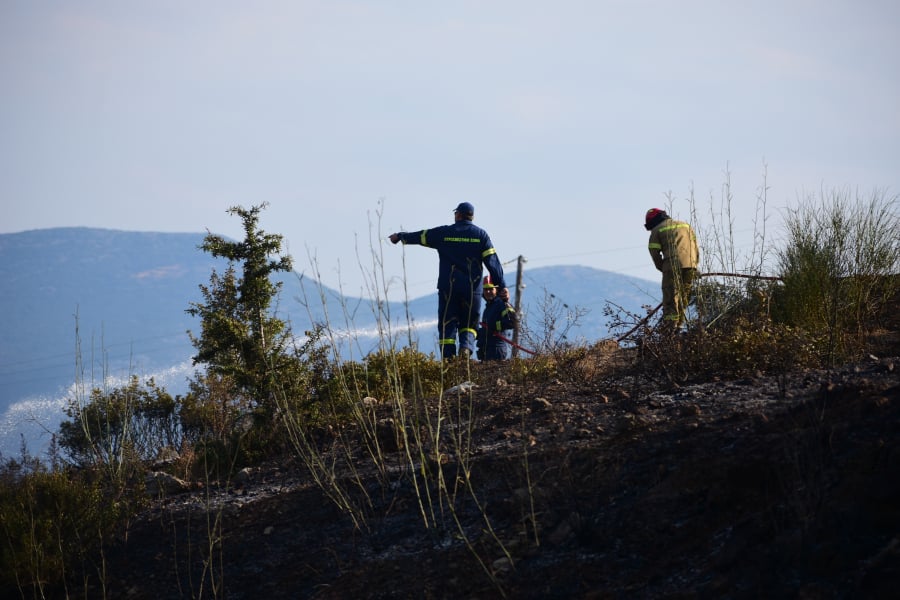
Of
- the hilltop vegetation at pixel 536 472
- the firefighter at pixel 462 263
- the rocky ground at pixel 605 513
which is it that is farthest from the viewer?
the firefighter at pixel 462 263

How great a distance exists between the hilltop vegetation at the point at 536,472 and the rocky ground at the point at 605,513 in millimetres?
13

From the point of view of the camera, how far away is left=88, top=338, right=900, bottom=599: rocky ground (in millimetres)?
3549

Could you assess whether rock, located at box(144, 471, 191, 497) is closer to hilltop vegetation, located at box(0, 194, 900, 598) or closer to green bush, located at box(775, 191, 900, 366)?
hilltop vegetation, located at box(0, 194, 900, 598)

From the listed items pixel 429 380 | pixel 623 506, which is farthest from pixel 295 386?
pixel 623 506

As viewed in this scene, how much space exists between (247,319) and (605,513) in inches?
185

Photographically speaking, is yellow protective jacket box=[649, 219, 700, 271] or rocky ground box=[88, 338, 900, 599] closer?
rocky ground box=[88, 338, 900, 599]

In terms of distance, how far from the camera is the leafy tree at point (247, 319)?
315 inches

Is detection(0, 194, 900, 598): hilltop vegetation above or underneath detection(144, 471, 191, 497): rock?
above

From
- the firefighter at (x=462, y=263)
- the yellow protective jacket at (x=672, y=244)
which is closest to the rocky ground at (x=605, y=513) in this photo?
the yellow protective jacket at (x=672, y=244)

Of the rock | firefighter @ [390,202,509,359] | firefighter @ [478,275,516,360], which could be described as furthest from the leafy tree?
firefighter @ [478,275,516,360]

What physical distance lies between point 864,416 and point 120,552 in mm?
4688

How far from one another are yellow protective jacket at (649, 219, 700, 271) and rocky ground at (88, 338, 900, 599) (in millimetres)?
3202

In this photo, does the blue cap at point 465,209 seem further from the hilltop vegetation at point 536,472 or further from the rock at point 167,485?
the rock at point 167,485

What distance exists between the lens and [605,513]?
14.3 feet
